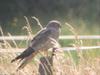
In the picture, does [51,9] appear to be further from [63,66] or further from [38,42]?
[63,66]

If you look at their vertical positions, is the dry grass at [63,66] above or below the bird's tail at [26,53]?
below

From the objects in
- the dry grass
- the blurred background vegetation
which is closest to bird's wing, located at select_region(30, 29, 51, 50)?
the dry grass

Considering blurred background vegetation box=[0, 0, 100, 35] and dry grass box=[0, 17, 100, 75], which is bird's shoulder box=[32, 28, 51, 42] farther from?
blurred background vegetation box=[0, 0, 100, 35]

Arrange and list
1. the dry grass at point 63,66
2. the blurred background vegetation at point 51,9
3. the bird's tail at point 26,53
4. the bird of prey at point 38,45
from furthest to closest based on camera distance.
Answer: the blurred background vegetation at point 51,9, the bird of prey at point 38,45, the bird's tail at point 26,53, the dry grass at point 63,66

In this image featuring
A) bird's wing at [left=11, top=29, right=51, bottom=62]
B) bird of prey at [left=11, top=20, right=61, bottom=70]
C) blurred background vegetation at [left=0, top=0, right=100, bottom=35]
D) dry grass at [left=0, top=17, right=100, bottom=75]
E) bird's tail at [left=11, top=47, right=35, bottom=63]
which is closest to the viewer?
dry grass at [left=0, top=17, right=100, bottom=75]

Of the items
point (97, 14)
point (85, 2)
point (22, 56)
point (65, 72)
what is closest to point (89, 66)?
point (65, 72)

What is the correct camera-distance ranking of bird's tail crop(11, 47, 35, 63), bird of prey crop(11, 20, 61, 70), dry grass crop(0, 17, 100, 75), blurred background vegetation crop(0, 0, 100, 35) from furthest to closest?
blurred background vegetation crop(0, 0, 100, 35)
bird of prey crop(11, 20, 61, 70)
bird's tail crop(11, 47, 35, 63)
dry grass crop(0, 17, 100, 75)

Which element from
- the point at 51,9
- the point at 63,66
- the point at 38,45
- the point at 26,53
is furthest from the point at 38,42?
the point at 51,9

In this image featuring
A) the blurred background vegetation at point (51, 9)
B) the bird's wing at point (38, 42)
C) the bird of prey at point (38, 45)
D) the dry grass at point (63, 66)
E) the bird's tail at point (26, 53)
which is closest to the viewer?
the dry grass at point (63, 66)

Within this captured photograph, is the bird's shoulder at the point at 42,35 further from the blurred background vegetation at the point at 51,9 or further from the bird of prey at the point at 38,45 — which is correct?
the blurred background vegetation at the point at 51,9

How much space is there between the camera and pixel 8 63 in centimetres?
977

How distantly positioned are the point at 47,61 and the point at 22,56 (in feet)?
1.49

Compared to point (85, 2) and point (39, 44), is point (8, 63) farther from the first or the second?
point (85, 2)

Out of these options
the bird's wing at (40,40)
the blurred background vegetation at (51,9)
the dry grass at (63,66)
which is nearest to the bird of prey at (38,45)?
the bird's wing at (40,40)
